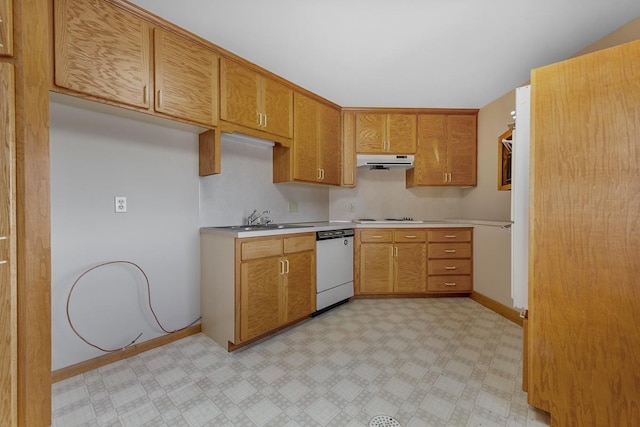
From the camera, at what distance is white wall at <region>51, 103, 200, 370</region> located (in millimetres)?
1604

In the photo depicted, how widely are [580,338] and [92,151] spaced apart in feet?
9.29

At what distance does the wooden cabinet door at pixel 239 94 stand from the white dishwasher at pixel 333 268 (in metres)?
1.21

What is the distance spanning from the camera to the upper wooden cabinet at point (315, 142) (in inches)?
105

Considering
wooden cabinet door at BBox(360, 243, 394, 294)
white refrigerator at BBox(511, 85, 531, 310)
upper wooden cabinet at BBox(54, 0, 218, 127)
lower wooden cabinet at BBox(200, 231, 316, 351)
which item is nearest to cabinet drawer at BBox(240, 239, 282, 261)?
lower wooden cabinet at BBox(200, 231, 316, 351)

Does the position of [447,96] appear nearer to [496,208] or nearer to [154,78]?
[496,208]

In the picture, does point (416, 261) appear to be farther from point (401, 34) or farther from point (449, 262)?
point (401, 34)

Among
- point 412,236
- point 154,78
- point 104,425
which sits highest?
point 154,78

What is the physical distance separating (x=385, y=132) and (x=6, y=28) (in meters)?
3.02

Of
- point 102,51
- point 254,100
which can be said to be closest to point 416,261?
point 254,100

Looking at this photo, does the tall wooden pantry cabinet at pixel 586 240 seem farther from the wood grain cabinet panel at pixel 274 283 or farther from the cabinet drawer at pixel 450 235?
the cabinet drawer at pixel 450 235

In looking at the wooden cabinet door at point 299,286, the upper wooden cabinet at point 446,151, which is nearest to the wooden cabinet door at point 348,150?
the upper wooden cabinet at point 446,151

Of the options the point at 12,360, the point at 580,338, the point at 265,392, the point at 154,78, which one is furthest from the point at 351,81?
the point at 12,360

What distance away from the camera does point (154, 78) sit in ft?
5.39

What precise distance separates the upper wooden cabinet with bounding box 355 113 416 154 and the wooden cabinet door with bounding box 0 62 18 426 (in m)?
2.83
